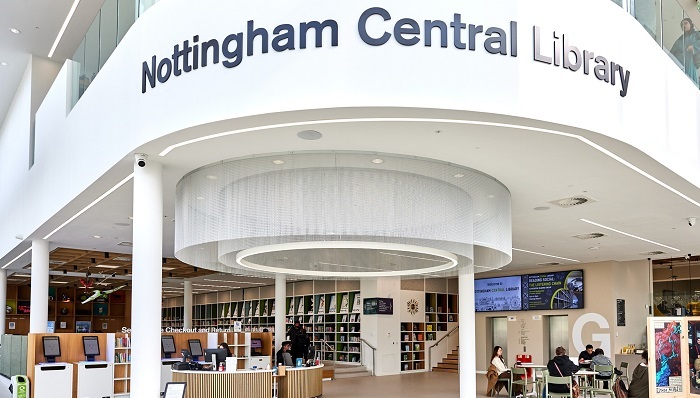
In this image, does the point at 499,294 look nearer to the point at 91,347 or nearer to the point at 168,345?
the point at 168,345

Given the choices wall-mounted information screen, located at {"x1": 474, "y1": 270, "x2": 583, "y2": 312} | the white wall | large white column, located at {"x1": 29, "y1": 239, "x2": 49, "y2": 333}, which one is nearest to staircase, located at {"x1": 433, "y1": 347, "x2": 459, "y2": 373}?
wall-mounted information screen, located at {"x1": 474, "y1": 270, "x2": 583, "y2": 312}

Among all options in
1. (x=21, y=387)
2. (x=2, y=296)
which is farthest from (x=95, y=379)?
(x=2, y=296)

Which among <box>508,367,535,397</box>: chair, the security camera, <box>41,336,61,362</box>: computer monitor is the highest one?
the security camera

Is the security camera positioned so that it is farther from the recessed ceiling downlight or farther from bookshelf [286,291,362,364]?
bookshelf [286,291,362,364]

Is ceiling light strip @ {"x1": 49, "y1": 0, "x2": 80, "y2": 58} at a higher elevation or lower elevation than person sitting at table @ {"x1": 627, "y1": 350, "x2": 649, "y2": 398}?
higher

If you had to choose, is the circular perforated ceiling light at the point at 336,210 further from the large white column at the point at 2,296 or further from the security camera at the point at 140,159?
the large white column at the point at 2,296

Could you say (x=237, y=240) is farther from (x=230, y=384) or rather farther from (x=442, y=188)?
(x=230, y=384)

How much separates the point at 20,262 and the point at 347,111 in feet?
53.6

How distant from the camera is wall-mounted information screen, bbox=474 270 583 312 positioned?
2070cm

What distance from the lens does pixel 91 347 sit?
13922mm

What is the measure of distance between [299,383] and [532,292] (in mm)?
10315

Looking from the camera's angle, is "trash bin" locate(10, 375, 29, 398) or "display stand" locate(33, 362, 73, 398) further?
"display stand" locate(33, 362, 73, 398)

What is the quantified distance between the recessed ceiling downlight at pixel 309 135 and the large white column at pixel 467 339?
6.37 metres

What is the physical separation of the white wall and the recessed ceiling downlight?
1.76ft
